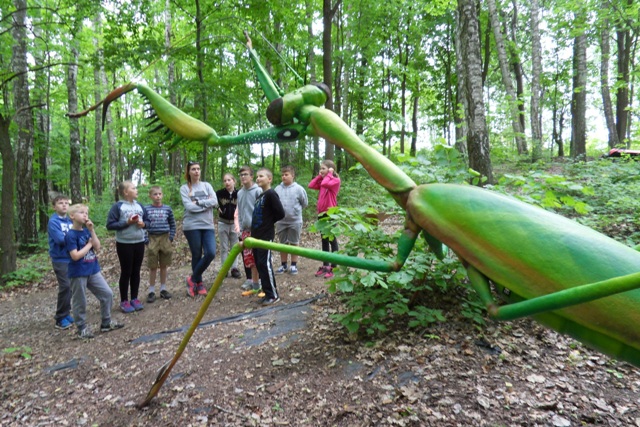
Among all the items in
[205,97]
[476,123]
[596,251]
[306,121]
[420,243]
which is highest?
[205,97]

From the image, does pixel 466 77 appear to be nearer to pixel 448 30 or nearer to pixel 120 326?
pixel 120 326

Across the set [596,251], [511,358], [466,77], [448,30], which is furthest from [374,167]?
[448,30]

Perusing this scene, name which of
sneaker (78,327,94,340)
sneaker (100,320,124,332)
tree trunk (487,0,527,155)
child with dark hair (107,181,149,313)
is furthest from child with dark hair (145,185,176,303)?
tree trunk (487,0,527,155)

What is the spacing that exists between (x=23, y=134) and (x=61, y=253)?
7762 mm

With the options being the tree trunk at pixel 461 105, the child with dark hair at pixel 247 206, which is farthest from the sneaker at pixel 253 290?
the tree trunk at pixel 461 105

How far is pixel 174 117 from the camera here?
70.6 inches

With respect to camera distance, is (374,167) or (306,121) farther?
(306,121)

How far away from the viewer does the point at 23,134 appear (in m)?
9.87

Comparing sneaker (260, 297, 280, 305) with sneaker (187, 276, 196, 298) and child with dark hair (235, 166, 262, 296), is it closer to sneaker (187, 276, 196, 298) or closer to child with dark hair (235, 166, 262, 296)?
child with dark hair (235, 166, 262, 296)

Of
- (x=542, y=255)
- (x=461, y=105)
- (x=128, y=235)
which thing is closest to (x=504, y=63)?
(x=461, y=105)

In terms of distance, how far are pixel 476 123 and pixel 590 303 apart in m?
4.63

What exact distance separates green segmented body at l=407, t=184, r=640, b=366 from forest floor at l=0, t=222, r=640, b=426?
3.94 ft

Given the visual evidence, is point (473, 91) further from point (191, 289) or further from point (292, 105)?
point (191, 289)

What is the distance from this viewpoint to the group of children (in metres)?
4.41
